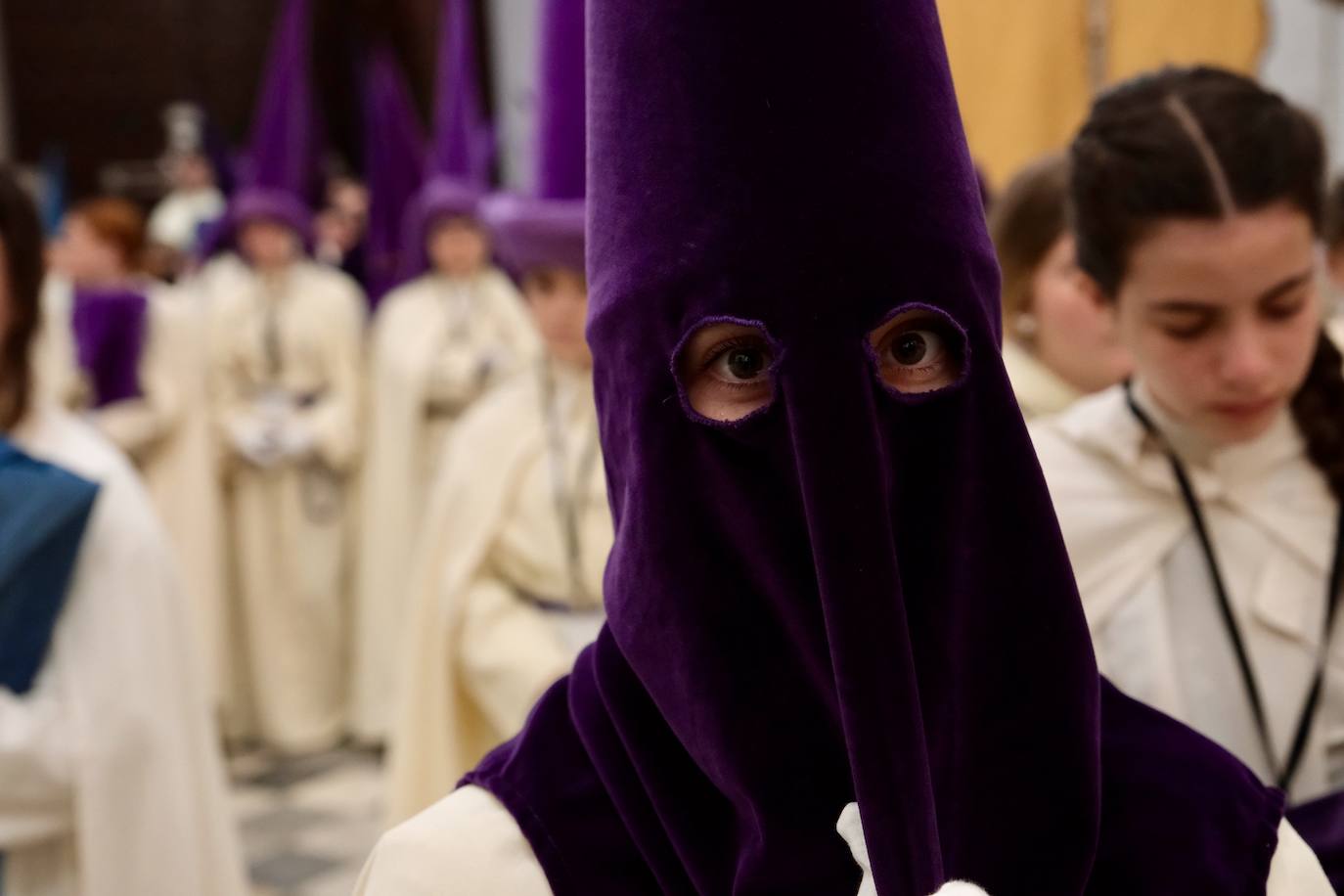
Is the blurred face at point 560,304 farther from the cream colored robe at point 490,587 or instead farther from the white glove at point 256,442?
the white glove at point 256,442

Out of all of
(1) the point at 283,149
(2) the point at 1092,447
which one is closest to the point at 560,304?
(2) the point at 1092,447

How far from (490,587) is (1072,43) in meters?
1.58

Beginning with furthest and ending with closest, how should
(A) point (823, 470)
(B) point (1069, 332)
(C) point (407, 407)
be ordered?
(C) point (407, 407) < (B) point (1069, 332) < (A) point (823, 470)

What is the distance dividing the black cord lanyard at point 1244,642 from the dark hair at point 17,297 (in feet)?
5.77

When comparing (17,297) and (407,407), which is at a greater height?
(17,297)

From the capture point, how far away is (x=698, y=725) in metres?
1.16

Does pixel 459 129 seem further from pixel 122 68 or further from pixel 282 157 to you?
pixel 122 68

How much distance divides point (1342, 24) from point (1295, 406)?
3141 mm

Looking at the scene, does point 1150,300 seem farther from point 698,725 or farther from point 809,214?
point 698,725

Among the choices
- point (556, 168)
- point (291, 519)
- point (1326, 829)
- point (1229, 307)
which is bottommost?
point (291, 519)

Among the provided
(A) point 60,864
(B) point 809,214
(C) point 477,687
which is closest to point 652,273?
(B) point 809,214

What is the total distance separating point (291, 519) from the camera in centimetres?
666

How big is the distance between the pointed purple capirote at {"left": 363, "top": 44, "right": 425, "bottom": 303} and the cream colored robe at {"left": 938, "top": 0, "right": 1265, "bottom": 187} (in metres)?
4.58

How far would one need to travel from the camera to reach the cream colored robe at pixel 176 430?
5715mm
